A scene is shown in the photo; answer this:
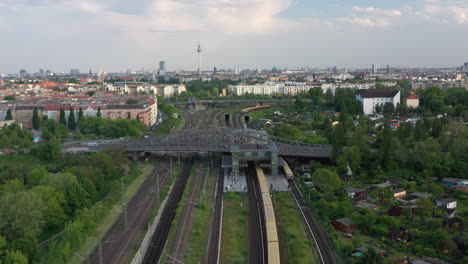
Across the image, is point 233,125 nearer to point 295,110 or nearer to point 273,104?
point 295,110

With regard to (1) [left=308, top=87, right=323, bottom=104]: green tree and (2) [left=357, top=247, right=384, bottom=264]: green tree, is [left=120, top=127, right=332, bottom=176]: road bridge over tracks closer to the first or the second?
(2) [left=357, top=247, right=384, bottom=264]: green tree

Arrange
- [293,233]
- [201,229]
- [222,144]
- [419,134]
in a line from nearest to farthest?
1. [293,233]
2. [201,229]
3. [419,134]
4. [222,144]

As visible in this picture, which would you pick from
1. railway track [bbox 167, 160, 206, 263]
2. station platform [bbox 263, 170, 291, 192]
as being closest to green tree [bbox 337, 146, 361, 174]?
station platform [bbox 263, 170, 291, 192]

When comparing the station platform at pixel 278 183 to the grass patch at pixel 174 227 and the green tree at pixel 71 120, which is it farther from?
the green tree at pixel 71 120

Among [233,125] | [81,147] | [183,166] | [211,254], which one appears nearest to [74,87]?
[233,125]

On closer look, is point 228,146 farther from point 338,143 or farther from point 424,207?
point 424,207

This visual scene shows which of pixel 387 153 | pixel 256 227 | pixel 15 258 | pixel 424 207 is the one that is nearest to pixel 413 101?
pixel 387 153
